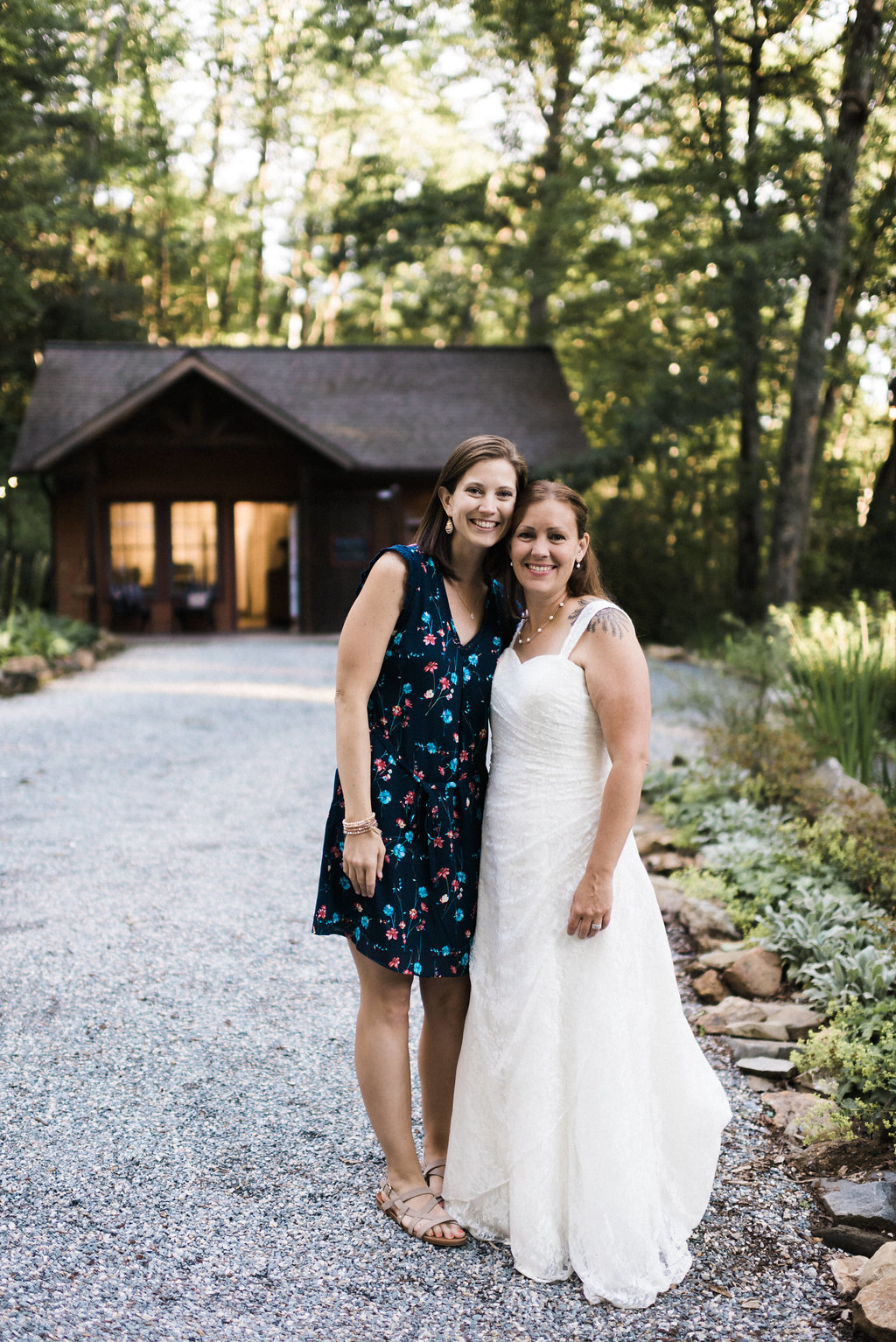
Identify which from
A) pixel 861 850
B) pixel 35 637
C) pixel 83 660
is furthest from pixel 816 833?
pixel 83 660

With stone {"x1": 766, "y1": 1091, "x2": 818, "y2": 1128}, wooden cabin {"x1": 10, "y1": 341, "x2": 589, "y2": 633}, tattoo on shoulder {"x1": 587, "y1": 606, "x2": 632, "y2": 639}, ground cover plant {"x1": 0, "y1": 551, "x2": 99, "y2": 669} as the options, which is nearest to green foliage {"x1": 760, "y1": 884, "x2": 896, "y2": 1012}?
stone {"x1": 766, "y1": 1091, "x2": 818, "y2": 1128}

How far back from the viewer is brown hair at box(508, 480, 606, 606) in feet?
8.21

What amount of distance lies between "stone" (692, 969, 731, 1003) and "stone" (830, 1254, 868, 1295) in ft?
4.74

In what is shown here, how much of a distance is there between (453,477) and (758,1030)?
2199mm

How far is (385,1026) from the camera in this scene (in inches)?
98.1

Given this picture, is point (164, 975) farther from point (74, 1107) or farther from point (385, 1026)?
point (385, 1026)

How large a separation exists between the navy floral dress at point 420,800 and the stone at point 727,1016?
1486mm

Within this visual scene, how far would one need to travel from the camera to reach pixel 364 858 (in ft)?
7.86

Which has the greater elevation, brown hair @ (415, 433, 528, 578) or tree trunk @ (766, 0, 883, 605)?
tree trunk @ (766, 0, 883, 605)

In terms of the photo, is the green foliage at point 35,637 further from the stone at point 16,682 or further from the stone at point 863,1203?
the stone at point 863,1203

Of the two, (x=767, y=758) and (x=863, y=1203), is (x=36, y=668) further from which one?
(x=863, y=1203)

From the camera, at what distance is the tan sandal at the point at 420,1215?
2441 millimetres

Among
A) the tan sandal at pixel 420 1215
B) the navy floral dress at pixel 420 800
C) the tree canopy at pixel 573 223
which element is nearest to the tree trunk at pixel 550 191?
the tree canopy at pixel 573 223

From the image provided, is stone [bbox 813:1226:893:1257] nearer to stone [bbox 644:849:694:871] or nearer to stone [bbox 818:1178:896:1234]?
stone [bbox 818:1178:896:1234]
